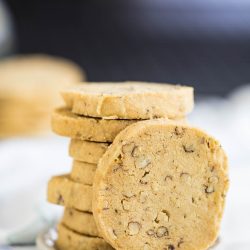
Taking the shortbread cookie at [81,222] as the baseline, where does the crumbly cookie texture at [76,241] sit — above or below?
below

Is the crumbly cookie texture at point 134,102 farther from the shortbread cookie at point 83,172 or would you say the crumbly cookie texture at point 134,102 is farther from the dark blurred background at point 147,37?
the dark blurred background at point 147,37

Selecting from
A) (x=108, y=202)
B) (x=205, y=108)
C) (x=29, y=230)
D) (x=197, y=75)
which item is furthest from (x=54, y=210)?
(x=197, y=75)

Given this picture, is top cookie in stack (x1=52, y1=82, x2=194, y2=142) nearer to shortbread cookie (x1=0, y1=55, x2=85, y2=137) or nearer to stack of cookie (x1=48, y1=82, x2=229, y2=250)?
stack of cookie (x1=48, y1=82, x2=229, y2=250)

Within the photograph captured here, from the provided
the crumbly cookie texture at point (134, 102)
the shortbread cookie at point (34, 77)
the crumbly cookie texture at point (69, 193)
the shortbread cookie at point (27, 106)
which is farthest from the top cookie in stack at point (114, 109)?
the shortbread cookie at point (27, 106)

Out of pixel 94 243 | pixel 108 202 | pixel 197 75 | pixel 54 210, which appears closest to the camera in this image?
pixel 108 202

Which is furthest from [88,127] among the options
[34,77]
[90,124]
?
[34,77]

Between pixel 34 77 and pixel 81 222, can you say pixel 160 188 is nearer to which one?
pixel 81 222

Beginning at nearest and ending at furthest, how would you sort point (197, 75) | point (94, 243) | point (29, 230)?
point (94, 243) → point (29, 230) → point (197, 75)

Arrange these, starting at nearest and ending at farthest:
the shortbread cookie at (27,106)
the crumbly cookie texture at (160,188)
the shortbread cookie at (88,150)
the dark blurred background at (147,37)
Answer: the crumbly cookie texture at (160,188)
the shortbread cookie at (88,150)
the shortbread cookie at (27,106)
the dark blurred background at (147,37)

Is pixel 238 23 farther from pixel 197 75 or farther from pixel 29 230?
pixel 29 230
